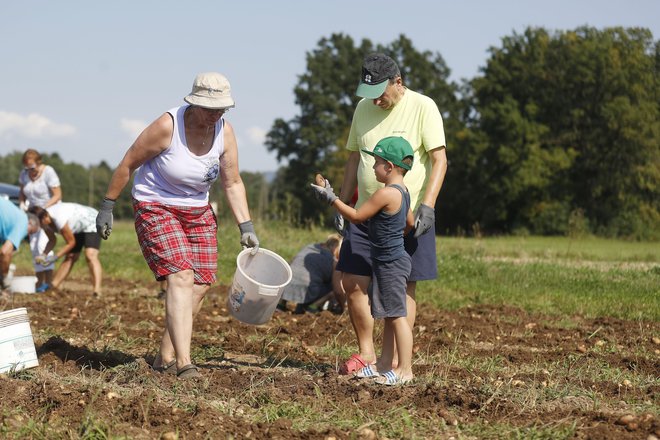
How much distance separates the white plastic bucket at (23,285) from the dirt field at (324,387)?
266 cm

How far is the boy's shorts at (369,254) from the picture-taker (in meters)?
5.55

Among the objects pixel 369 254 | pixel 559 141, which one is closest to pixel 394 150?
pixel 369 254

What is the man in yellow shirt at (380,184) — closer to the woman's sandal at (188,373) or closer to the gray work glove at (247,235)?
the gray work glove at (247,235)

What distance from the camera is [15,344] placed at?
5.41 m

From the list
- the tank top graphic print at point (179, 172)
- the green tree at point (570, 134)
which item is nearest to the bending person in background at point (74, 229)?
the tank top graphic print at point (179, 172)

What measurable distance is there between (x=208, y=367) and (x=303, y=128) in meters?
48.4

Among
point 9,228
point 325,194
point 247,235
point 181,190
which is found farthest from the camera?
point 9,228

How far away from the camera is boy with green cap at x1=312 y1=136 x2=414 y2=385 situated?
17.1ft

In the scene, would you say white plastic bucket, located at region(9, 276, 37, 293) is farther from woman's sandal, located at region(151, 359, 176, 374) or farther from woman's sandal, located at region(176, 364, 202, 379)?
woman's sandal, located at region(176, 364, 202, 379)

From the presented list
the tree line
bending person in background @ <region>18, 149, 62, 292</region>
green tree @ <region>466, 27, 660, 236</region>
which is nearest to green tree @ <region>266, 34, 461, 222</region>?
the tree line

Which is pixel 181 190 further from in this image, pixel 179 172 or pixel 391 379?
pixel 391 379

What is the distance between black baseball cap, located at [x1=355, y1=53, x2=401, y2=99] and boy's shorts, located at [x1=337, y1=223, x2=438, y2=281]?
773 millimetres

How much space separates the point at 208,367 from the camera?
5949 millimetres

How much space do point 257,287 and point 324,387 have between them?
938 mm
